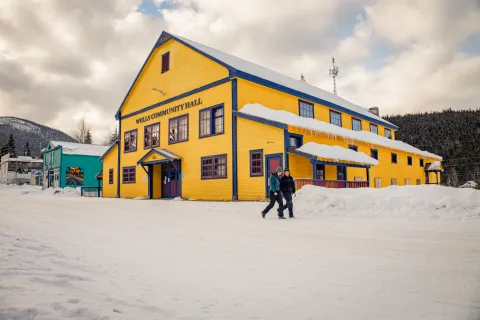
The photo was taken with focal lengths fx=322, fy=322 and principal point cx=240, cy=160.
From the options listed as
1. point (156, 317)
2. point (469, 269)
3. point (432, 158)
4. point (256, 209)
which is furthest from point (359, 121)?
point (156, 317)

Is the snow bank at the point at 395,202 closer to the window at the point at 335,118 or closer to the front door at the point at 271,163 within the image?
the front door at the point at 271,163

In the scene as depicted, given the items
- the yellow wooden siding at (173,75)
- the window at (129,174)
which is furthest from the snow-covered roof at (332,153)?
the window at (129,174)

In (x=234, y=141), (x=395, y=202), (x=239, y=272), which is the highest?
(x=234, y=141)

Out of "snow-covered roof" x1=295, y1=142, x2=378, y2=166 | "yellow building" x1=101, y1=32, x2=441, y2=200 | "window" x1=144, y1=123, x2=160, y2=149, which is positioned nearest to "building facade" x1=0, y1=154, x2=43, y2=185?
"yellow building" x1=101, y1=32, x2=441, y2=200

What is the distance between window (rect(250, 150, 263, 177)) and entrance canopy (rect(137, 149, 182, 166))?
6.27 metres

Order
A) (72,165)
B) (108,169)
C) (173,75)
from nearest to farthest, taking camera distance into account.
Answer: (173,75)
(108,169)
(72,165)

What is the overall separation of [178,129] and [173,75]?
13.8 feet

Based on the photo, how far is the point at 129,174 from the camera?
27.5 meters

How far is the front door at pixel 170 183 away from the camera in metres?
23.5

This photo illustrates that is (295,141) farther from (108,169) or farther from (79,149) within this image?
(79,149)

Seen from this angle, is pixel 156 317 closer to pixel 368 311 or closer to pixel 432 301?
pixel 368 311

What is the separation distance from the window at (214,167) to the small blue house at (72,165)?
28858 millimetres

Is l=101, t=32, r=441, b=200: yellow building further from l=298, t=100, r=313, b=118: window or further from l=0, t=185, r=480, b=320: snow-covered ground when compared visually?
l=0, t=185, r=480, b=320: snow-covered ground

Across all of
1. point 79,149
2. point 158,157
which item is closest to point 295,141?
point 158,157
